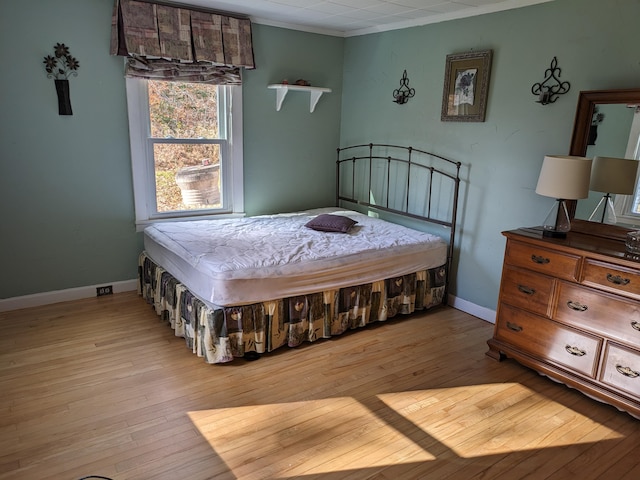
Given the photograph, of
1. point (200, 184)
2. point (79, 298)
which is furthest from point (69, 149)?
point (79, 298)

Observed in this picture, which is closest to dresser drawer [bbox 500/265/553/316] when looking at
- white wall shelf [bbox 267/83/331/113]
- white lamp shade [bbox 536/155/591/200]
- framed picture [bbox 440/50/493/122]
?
white lamp shade [bbox 536/155/591/200]

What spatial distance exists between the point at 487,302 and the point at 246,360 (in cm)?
188

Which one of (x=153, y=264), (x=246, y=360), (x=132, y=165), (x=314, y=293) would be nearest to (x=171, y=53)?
(x=132, y=165)

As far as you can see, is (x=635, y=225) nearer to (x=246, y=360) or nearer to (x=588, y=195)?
(x=588, y=195)

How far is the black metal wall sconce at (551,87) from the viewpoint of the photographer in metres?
2.89

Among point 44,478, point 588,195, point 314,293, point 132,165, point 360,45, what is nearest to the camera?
point 44,478

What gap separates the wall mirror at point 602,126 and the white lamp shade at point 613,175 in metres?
0.03

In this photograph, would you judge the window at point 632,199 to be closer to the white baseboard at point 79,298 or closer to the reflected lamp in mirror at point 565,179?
the reflected lamp in mirror at point 565,179

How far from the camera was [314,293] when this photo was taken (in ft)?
9.86

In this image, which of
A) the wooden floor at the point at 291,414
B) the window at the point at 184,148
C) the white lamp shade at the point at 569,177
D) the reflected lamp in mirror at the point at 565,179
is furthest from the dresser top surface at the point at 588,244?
the window at the point at 184,148

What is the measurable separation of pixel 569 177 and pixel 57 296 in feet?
11.9

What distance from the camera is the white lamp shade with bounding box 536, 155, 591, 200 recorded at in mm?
2508

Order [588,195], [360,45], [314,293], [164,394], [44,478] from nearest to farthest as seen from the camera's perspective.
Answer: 1. [44,478]
2. [164,394]
3. [588,195]
4. [314,293]
5. [360,45]

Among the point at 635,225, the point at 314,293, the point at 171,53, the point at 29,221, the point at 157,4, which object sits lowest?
the point at 314,293
